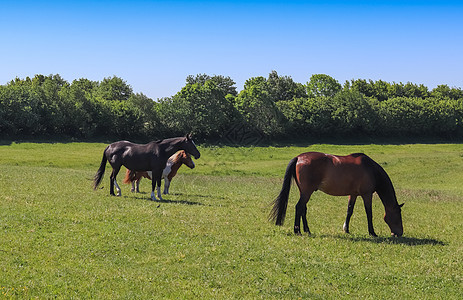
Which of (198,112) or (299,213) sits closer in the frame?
(299,213)

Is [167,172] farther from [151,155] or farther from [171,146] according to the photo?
[171,146]

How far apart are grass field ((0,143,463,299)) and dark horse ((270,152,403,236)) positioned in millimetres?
746

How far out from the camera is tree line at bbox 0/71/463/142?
2810 inches

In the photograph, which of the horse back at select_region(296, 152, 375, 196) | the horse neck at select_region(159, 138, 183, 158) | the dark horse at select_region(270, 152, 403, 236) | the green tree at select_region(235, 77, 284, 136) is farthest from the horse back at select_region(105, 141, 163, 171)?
the green tree at select_region(235, 77, 284, 136)

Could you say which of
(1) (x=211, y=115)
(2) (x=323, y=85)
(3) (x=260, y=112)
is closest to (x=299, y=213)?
(1) (x=211, y=115)

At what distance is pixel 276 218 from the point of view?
1661cm

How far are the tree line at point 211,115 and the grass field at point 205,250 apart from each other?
50889 millimetres

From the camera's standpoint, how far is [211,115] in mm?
78500

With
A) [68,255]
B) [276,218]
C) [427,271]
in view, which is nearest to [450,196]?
[276,218]

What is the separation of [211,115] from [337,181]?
6356cm

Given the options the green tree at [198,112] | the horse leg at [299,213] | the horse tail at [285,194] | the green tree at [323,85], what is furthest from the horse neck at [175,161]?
the green tree at [323,85]

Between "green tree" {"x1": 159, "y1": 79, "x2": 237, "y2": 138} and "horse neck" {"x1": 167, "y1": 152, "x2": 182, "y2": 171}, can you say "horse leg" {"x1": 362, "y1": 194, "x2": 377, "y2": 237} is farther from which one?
"green tree" {"x1": 159, "y1": 79, "x2": 237, "y2": 138}

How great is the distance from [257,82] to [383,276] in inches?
4417

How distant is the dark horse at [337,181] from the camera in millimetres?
15594
